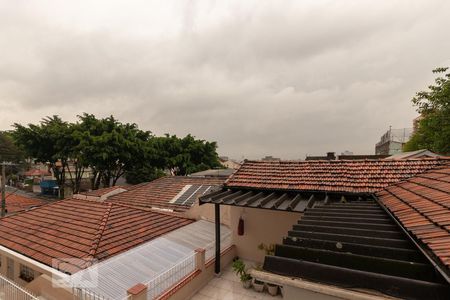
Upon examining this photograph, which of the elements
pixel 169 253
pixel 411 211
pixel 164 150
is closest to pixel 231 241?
pixel 169 253

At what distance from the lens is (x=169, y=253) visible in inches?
428

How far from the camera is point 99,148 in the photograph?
3045 cm

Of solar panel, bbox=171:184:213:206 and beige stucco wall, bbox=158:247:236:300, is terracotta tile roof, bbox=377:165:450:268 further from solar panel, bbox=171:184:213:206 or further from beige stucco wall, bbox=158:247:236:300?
solar panel, bbox=171:184:213:206

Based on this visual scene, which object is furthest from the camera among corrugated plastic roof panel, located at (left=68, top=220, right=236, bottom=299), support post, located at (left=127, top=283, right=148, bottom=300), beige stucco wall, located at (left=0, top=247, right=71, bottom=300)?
beige stucco wall, located at (left=0, top=247, right=71, bottom=300)

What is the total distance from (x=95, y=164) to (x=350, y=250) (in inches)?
1294

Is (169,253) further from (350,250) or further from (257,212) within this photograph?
(350,250)

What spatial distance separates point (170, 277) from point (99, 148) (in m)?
25.6

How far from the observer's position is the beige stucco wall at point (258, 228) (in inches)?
467

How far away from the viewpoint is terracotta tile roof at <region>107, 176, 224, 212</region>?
63.0ft

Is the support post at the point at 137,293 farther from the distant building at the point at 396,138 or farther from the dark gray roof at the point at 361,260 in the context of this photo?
the distant building at the point at 396,138

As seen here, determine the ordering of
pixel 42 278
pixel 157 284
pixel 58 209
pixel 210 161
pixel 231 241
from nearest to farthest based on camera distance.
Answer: pixel 157 284
pixel 42 278
pixel 231 241
pixel 58 209
pixel 210 161

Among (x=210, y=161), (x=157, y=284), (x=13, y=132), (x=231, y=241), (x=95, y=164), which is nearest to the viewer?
(x=157, y=284)

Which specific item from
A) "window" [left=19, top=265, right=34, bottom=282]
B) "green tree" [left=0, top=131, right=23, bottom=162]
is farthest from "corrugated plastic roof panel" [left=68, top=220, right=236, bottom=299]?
"green tree" [left=0, top=131, right=23, bottom=162]

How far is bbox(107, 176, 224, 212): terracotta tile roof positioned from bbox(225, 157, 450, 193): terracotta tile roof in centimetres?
742
